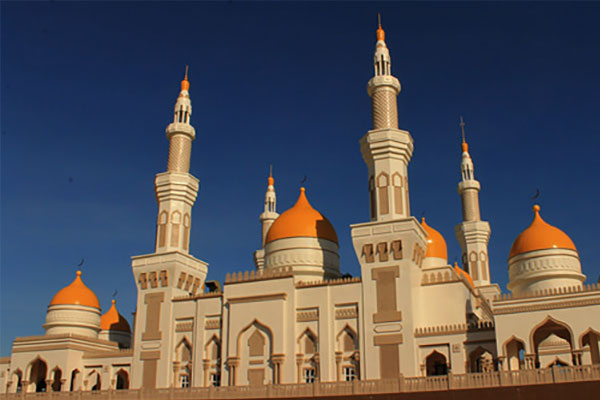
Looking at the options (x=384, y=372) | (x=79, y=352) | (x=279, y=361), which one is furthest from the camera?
(x=79, y=352)

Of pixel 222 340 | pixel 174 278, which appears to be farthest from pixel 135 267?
pixel 222 340

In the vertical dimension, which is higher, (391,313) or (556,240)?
(556,240)

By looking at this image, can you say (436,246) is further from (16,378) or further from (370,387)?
(16,378)

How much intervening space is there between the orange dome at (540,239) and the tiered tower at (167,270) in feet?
54.0

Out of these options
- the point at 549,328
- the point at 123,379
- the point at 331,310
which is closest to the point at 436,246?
the point at 331,310

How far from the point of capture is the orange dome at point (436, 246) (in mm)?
32188

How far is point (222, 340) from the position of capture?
2897 centimetres

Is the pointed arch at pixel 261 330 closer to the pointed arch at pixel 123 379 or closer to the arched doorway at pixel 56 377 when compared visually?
the pointed arch at pixel 123 379

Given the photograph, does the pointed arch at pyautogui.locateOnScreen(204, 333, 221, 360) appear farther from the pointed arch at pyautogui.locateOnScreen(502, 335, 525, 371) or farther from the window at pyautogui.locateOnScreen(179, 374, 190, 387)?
the pointed arch at pyautogui.locateOnScreen(502, 335, 525, 371)

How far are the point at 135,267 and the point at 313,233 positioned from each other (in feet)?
31.5

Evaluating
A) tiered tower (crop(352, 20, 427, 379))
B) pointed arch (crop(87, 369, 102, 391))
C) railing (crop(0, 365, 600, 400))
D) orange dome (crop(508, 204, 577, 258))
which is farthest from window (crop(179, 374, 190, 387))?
orange dome (crop(508, 204, 577, 258))

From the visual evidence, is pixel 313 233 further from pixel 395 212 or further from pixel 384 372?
pixel 384 372

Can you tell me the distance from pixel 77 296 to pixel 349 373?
18.0 m

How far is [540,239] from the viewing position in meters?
28.9
